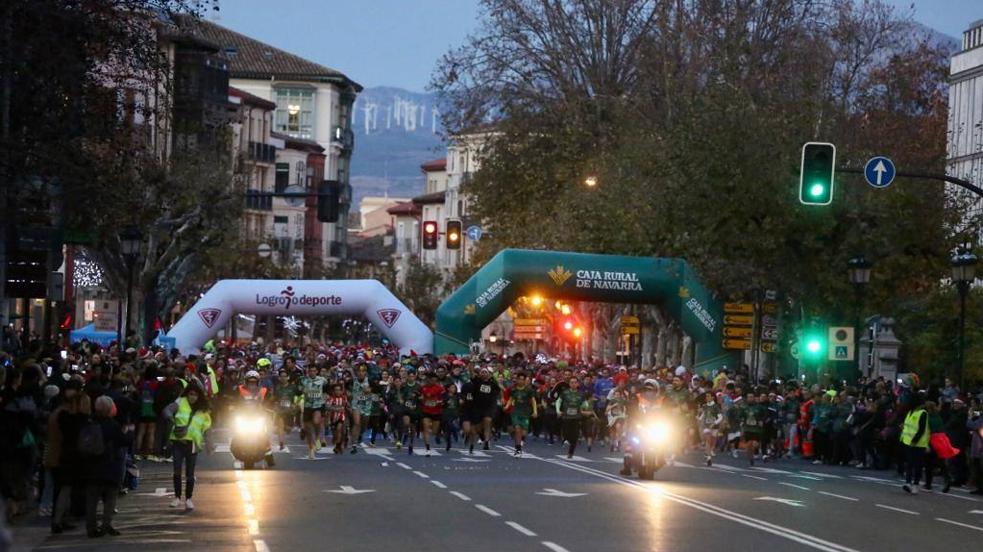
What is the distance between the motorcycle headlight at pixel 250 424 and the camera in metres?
36.7

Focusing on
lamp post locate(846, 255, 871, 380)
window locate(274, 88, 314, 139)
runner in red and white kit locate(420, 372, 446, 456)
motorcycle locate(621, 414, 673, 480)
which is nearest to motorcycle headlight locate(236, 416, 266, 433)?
motorcycle locate(621, 414, 673, 480)

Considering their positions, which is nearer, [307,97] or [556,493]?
[556,493]

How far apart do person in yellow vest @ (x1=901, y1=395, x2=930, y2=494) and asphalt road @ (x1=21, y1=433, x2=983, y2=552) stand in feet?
1.00

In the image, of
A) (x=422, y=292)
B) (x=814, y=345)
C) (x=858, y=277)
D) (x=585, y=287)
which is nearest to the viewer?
(x=858, y=277)

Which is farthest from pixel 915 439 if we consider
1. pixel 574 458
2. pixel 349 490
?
pixel 574 458

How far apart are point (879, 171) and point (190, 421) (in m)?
15.0

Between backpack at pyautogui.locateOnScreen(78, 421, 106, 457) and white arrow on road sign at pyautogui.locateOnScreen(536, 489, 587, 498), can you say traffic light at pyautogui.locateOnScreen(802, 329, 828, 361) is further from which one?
backpack at pyautogui.locateOnScreen(78, 421, 106, 457)

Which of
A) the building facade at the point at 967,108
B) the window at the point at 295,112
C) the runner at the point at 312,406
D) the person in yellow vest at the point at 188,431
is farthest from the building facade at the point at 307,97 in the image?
the person in yellow vest at the point at 188,431

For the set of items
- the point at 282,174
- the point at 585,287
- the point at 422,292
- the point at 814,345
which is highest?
the point at 282,174

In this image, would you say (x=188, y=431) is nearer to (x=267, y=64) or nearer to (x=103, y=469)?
(x=103, y=469)

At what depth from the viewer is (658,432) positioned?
35.6 metres

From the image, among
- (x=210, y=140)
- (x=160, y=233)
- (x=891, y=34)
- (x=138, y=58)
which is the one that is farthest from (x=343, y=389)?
(x=210, y=140)

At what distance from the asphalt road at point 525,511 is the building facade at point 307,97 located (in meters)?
130

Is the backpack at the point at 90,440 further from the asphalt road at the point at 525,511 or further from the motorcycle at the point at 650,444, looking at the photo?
the motorcycle at the point at 650,444
